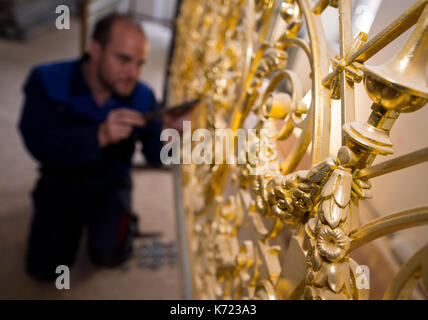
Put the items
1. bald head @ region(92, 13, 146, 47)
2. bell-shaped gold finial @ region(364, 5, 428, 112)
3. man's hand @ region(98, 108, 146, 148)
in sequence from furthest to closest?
bald head @ region(92, 13, 146, 47)
man's hand @ region(98, 108, 146, 148)
bell-shaped gold finial @ region(364, 5, 428, 112)

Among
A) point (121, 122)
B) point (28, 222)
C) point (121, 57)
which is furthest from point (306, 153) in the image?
point (28, 222)

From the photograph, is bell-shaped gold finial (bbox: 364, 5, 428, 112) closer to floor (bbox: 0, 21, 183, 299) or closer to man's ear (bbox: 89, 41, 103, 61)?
floor (bbox: 0, 21, 183, 299)

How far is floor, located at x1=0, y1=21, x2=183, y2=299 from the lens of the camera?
1.14m

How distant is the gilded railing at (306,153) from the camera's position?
20cm

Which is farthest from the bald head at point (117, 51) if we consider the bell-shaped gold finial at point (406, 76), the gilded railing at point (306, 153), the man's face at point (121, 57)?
the bell-shaped gold finial at point (406, 76)

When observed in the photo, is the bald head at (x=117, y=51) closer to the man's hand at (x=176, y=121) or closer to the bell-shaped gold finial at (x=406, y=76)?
the man's hand at (x=176, y=121)

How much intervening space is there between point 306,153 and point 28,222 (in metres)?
1.43

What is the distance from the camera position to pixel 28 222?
138cm

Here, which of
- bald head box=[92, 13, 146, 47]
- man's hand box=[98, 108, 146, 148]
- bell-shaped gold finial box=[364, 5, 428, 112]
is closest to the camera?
bell-shaped gold finial box=[364, 5, 428, 112]

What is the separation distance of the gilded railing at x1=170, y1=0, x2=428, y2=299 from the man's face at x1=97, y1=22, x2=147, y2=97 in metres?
0.62

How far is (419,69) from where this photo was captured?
187 millimetres

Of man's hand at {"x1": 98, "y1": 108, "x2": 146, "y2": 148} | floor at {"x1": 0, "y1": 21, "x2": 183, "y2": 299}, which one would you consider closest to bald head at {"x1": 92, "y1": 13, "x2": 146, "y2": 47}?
man's hand at {"x1": 98, "y1": 108, "x2": 146, "y2": 148}

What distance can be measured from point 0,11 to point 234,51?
306 cm
